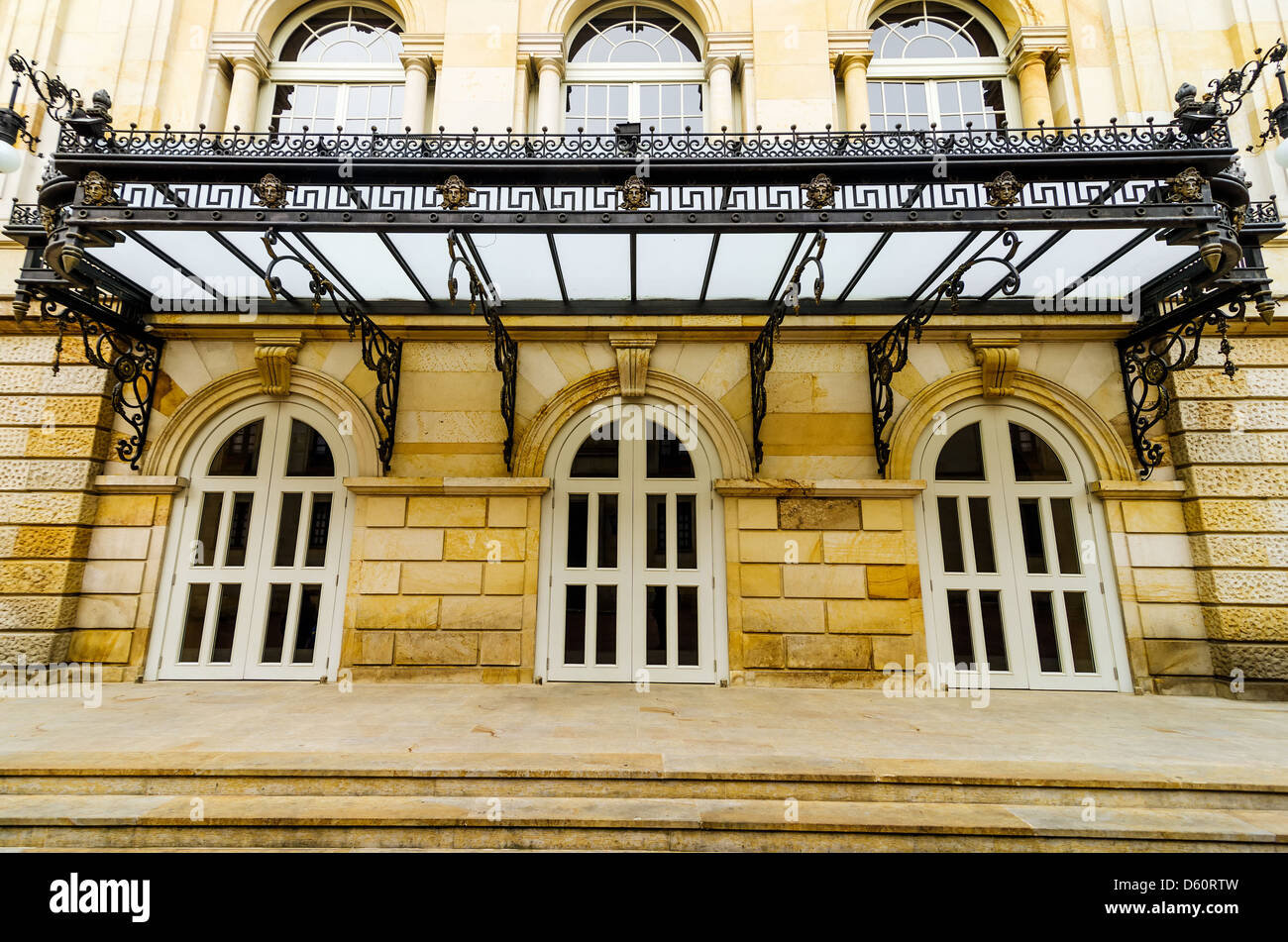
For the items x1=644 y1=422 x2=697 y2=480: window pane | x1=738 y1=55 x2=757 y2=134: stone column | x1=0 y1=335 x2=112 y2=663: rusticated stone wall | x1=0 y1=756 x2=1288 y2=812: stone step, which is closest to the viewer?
x1=0 y1=756 x2=1288 y2=812: stone step

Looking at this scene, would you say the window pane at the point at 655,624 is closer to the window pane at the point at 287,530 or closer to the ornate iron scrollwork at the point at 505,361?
the ornate iron scrollwork at the point at 505,361

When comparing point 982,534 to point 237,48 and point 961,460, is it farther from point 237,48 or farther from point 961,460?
point 237,48

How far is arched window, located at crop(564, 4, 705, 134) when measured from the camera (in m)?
7.98

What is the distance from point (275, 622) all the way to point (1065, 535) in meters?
9.05

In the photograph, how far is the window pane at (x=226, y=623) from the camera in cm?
666

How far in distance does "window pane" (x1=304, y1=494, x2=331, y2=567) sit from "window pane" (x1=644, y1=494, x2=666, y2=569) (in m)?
3.69

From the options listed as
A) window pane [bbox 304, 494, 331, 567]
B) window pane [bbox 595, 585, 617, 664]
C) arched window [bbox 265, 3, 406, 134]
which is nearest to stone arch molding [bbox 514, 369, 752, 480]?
window pane [bbox 595, 585, 617, 664]

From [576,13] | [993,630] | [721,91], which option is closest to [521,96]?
[576,13]

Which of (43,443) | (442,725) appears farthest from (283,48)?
(442,725)

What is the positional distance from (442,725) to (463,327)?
4.32 meters

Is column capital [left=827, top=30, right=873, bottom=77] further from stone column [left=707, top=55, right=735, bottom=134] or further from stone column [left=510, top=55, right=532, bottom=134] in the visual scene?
stone column [left=510, top=55, right=532, bottom=134]

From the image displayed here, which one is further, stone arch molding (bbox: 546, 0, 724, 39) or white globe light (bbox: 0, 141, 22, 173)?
stone arch molding (bbox: 546, 0, 724, 39)

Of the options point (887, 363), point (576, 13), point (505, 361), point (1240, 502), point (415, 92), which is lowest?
point (1240, 502)

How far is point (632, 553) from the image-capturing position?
6.74 metres
